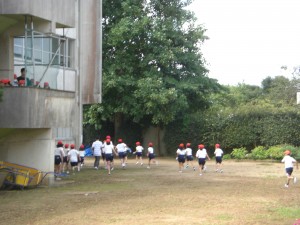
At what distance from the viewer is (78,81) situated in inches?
1134

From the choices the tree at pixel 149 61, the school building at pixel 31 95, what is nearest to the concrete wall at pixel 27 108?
the school building at pixel 31 95

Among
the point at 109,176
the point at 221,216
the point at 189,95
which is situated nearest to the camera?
the point at 221,216

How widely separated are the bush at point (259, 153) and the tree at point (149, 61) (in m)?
5.78

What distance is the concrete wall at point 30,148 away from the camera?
62.4 feet

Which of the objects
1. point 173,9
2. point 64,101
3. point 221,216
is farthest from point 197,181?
point 173,9

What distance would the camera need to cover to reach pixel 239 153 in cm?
3609

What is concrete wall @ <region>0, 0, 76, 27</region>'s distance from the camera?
17.3 metres

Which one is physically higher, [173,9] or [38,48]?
[173,9]

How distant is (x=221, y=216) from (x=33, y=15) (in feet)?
31.4

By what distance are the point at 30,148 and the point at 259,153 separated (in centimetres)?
1954

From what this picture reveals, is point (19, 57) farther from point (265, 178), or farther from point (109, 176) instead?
point (265, 178)

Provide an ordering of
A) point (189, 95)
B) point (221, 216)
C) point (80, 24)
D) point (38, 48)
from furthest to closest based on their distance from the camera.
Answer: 1. point (189, 95)
2. point (80, 24)
3. point (38, 48)
4. point (221, 216)

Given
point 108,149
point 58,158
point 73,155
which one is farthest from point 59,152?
point 108,149

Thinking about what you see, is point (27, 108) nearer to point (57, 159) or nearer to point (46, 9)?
point (46, 9)
